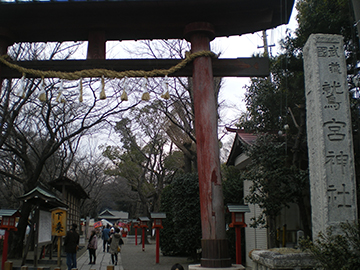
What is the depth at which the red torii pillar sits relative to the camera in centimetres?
694

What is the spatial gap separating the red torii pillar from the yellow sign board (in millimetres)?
8439

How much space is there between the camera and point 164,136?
29.5m

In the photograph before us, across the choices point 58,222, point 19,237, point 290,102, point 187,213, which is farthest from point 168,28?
point 19,237

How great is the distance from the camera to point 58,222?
45.0 feet

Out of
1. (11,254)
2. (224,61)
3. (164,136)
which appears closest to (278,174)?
(224,61)

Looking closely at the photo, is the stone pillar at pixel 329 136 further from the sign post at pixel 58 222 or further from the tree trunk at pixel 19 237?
the tree trunk at pixel 19 237

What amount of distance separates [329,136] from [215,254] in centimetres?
312

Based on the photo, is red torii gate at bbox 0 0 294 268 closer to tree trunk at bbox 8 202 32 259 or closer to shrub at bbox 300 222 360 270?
shrub at bbox 300 222 360 270

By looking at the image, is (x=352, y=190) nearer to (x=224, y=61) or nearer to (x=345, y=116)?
(x=345, y=116)

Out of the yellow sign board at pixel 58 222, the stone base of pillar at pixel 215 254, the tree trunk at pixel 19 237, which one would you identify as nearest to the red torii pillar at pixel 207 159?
the stone base of pillar at pixel 215 254

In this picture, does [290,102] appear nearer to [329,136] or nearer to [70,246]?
[329,136]

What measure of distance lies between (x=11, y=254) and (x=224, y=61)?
577 inches

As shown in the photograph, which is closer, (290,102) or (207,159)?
(207,159)

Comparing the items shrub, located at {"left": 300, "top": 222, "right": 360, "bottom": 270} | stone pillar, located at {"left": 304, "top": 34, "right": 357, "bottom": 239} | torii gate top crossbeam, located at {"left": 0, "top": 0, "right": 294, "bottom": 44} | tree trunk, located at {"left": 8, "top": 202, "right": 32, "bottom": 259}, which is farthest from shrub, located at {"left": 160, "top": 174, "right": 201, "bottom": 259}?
shrub, located at {"left": 300, "top": 222, "right": 360, "bottom": 270}
